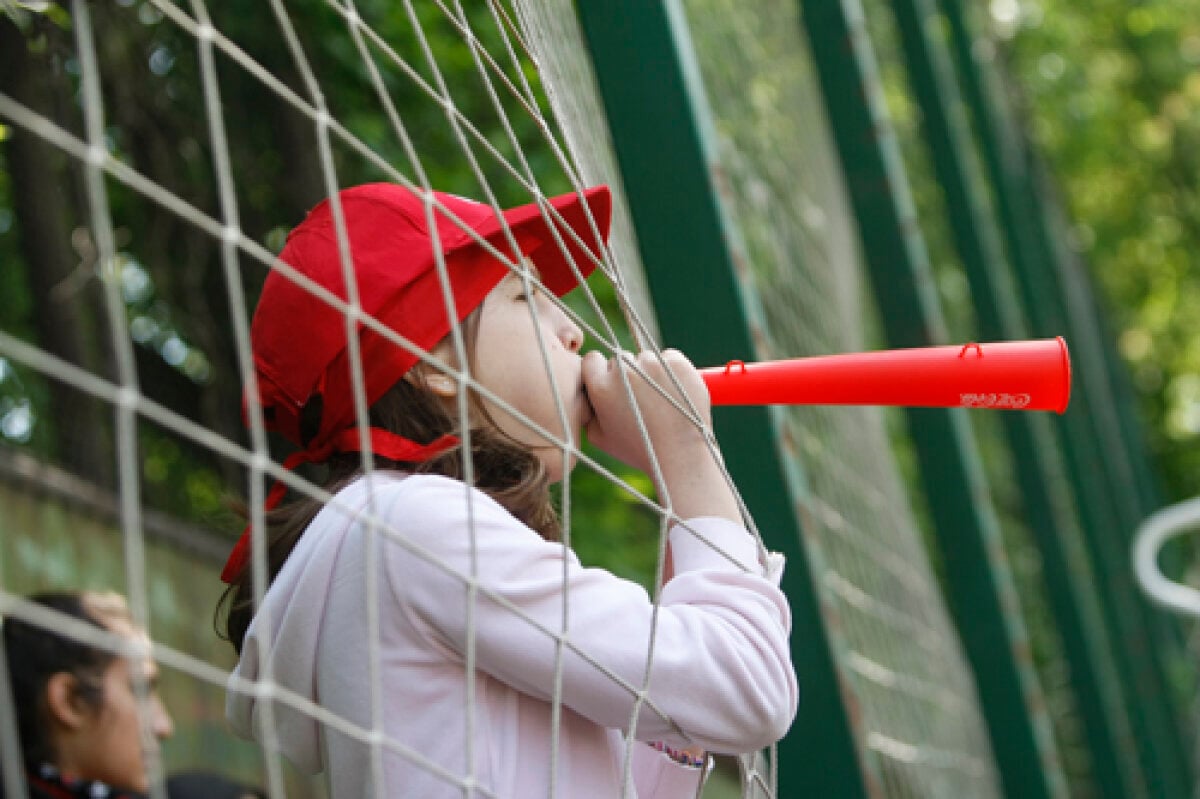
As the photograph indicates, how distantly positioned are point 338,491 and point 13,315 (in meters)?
2.50

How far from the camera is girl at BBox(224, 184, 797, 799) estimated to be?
3.31ft

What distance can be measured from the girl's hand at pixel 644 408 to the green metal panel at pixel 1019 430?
2.40 meters

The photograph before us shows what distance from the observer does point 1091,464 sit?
16.5 feet

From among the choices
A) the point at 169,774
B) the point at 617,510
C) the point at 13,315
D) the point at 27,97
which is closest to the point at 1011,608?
the point at 617,510

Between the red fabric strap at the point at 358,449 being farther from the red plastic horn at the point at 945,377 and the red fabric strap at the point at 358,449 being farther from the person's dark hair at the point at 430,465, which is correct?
the red plastic horn at the point at 945,377

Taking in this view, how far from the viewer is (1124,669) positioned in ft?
15.1

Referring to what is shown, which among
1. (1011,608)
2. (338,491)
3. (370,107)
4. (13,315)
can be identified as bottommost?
(1011,608)

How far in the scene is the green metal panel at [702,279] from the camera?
150cm

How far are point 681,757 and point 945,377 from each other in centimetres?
39

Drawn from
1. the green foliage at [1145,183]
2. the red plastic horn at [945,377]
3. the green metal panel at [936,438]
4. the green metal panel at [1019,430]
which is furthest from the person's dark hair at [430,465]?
the green foliage at [1145,183]

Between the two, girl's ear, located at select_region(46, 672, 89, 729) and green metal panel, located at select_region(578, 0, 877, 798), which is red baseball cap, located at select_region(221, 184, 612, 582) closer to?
green metal panel, located at select_region(578, 0, 877, 798)

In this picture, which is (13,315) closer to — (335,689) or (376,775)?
(335,689)

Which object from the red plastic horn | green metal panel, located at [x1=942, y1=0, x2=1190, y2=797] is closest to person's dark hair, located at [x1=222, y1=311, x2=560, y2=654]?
the red plastic horn

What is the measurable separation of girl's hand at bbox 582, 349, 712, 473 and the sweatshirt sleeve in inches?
5.8
